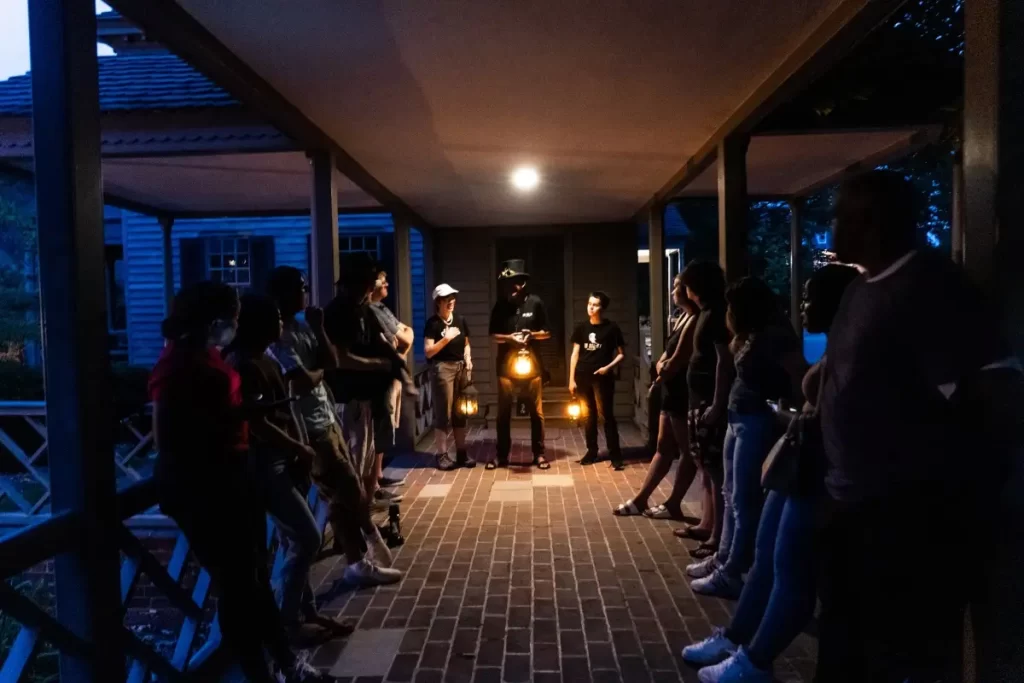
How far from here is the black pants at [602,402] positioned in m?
7.06

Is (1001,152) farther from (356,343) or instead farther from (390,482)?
(390,482)

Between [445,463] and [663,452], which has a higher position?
[663,452]

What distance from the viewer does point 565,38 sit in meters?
3.46

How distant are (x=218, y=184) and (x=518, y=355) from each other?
3691mm

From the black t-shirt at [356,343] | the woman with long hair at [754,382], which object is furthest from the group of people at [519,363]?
the woman with long hair at [754,382]

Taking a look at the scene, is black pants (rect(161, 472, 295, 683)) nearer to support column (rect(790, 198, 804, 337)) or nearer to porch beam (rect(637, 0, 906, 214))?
porch beam (rect(637, 0, 906, 214))

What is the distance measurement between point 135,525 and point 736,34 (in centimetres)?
588

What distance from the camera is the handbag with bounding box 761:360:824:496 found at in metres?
2.38

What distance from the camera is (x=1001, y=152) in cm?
190

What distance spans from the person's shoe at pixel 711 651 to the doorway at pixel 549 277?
26.6ft

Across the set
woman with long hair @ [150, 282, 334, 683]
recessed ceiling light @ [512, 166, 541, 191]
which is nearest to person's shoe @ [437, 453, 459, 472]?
recessed ceiling light @ [512, 166, 541, 191]

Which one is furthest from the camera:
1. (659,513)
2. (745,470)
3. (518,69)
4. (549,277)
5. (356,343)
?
(549,277)

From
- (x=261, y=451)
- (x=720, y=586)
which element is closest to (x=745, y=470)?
(x=720, y=586)

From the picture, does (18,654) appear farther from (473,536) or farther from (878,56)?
(878,56)
